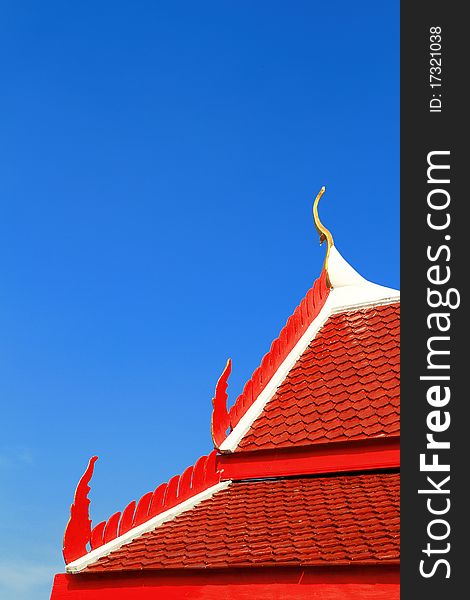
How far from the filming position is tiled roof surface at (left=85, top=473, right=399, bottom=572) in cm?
605

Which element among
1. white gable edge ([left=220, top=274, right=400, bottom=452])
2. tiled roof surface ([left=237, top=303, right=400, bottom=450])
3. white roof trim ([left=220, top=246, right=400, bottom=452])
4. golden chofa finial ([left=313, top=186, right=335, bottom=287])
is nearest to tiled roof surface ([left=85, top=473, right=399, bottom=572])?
tiled roof surface ([left=237, top=303, right=400, bottom=450])

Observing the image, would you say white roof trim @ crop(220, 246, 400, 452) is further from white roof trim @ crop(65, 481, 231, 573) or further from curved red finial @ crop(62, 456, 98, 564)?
curved red finial @ crop(62, 456, 98, 564)

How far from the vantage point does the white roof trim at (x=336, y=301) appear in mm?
9023

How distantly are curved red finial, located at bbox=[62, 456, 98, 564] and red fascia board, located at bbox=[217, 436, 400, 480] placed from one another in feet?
4.59

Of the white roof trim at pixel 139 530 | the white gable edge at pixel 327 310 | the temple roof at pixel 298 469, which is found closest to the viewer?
the temple roof at pixel 298 469

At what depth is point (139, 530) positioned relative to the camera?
7480 millimetres

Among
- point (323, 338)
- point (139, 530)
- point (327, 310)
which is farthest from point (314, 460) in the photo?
point (327, 310)

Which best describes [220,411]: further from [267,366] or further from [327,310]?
[327,310]

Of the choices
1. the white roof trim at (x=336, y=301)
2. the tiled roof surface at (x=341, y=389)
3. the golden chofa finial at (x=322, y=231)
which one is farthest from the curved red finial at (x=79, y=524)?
the golden chofa finial at (x=322, y=231)

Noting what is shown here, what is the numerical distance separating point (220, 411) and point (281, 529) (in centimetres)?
226

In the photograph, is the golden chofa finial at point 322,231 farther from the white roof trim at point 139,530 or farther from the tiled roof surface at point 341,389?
the white roof trim at point 139,530

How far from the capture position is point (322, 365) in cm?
915

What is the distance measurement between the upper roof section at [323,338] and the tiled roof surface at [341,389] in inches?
0.7

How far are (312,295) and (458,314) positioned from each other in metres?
4.26
